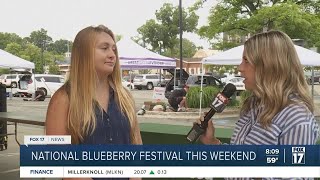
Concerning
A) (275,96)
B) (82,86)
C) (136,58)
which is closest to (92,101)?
(82,86)

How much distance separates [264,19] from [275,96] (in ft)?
54.7

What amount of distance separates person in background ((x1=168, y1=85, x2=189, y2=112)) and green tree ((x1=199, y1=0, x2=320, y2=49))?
12.9 feet

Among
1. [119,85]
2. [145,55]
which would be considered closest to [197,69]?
[145,55]

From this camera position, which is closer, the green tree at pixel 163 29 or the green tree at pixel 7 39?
the green tree at pixel 163 29

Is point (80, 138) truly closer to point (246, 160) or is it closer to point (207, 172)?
point (207, 172)

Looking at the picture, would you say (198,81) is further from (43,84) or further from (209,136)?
(209,136)

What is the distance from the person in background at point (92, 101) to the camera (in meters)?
1.72

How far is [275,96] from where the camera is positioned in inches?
58.8

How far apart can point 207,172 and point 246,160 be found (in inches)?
7.2

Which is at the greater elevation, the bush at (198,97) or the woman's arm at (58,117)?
the woman's arm at (58,117)

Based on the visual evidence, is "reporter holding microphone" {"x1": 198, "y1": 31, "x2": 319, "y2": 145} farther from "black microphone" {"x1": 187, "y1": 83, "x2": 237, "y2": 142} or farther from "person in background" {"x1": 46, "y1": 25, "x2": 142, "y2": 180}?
"person in background" {"x1": 46, "y1": 25, "x2": 142, "y2": 180}

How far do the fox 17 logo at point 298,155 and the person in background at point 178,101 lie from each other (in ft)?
44.8

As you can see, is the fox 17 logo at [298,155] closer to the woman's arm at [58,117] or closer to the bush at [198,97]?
the woman's arm at [58,117]

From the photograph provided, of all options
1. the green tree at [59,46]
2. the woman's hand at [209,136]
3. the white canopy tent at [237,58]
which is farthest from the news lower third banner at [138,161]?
the green tree at [59,46]
